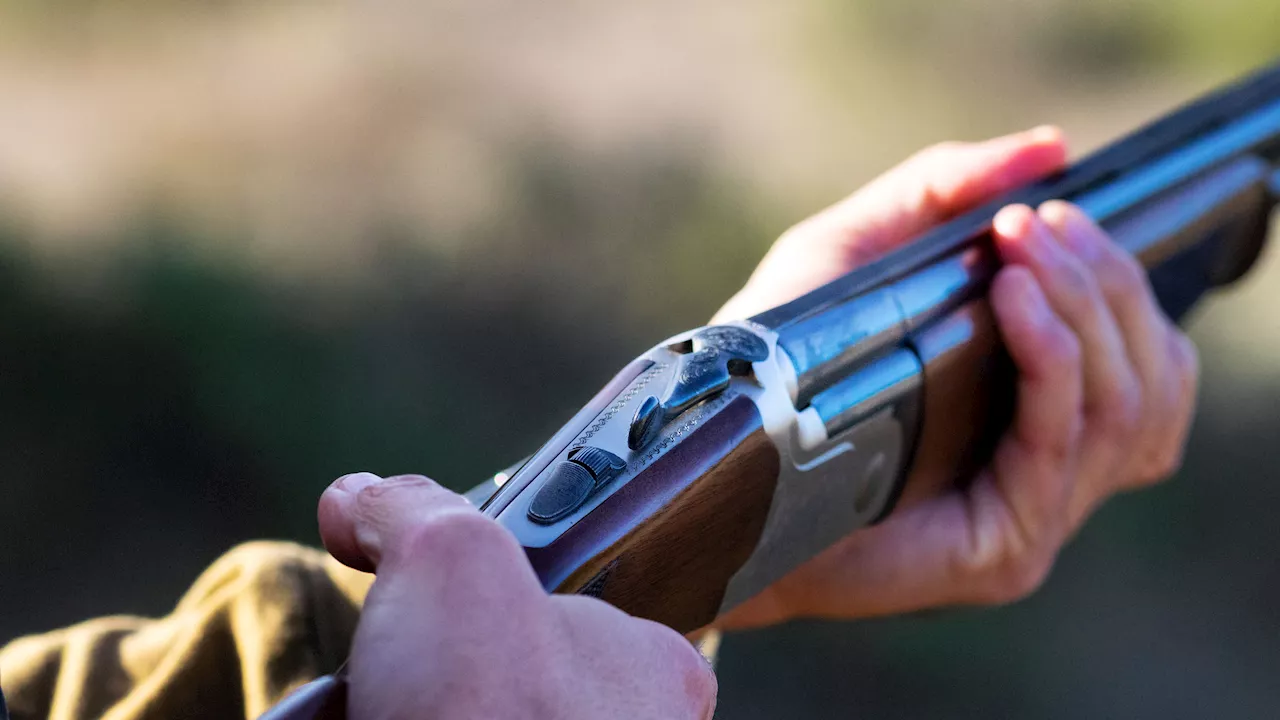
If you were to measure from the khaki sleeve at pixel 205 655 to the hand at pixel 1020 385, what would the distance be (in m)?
0.52

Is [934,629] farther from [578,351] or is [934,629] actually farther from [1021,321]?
[1021,321]

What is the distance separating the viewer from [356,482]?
84cm

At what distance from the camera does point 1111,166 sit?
1.65 m

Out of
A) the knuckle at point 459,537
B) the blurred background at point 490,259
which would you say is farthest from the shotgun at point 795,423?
the blurred background at point 490,259

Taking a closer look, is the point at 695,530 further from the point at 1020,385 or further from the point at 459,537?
the point at 1020,385

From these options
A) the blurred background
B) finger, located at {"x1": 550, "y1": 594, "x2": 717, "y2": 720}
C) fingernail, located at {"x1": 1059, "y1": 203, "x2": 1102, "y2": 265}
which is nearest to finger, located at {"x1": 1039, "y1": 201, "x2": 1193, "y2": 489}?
fingernail, located at {"x1": 1059, "y1": 203, "x2": 1102, "y2": 265}

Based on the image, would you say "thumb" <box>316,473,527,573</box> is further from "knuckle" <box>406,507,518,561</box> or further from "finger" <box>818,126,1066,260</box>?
"finger" <box>818,126,1066,260</box>

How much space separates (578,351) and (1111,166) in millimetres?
2162

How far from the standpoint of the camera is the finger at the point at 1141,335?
154 cm

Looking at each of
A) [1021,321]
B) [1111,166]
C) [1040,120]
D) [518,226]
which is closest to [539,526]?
[1021,321]

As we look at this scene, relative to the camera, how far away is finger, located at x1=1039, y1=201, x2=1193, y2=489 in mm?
1536

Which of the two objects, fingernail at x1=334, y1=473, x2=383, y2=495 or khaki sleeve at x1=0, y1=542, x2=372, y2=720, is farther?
khaki sleeve at x1=0, y1=542, x2=372, y2=720

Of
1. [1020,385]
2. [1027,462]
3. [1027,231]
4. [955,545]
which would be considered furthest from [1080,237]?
[955,545]

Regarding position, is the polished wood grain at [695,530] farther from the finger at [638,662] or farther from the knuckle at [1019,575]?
the knuckle at [1019,575]
